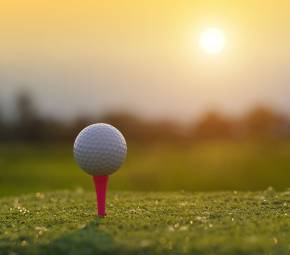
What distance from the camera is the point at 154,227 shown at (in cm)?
581

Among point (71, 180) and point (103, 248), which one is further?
point (71, 180)

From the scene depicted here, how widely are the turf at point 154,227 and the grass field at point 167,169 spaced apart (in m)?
13.8

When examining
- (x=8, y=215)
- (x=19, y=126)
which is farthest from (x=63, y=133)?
(x=8, y=215)

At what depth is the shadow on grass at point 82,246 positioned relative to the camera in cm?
A: 502

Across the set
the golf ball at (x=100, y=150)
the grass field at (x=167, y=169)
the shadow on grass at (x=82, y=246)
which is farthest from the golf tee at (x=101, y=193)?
the grass field at (x=167, y=169)

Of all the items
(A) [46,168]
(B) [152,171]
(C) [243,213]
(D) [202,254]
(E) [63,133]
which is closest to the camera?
(D) [202,254]

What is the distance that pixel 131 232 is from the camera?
5.56 m

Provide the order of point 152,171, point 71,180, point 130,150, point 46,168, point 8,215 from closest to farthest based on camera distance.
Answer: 1. point 8,215
2. point 71,180
3. point 152,171
4. point 46,168
5. point 130,150

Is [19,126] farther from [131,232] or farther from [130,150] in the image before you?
[131,232]

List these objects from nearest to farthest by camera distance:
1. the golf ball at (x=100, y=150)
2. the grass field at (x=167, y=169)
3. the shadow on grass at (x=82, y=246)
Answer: the shadow on grass at (x=82, y=246)
the golf ball at (x=100, y=150)
the grass field at (x=167, y=169)

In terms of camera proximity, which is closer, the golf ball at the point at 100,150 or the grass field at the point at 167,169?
the golf ball at the point at 100,150

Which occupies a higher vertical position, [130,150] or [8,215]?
[130,150]

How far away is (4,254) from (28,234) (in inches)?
17.0

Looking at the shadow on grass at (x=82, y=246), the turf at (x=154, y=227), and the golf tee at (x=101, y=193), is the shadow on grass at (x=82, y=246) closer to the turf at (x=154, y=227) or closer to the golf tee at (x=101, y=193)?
the turf at (x=154, y=227)
